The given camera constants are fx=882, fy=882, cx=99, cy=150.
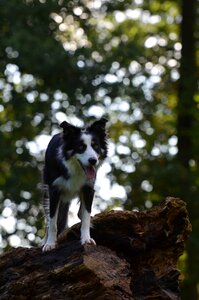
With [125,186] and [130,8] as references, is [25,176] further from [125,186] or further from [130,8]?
[130,8]

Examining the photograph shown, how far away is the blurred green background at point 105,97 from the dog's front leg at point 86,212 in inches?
384

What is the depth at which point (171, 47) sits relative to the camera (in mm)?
28578

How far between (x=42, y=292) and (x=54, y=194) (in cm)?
172

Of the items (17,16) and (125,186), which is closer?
(17,16)

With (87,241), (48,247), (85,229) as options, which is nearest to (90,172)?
(85,229)

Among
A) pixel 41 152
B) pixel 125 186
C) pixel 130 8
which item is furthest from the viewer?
pixel 130 8

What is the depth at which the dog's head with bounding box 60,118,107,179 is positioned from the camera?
11.0 meters

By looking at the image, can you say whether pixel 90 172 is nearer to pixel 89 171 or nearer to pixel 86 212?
pixel 89 171

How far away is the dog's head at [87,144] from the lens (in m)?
11.0

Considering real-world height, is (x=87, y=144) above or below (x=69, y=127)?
below

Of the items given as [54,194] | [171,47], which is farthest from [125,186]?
[54,194]

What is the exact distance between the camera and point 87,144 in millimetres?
11039

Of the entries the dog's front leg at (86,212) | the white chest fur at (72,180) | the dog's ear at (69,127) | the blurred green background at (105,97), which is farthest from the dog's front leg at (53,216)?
the blurred green background at (105,97)

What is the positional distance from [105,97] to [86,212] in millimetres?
12209
